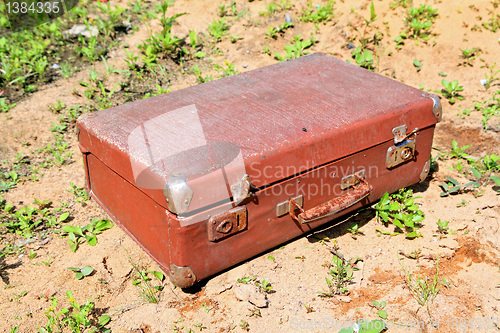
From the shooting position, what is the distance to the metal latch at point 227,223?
2346mm

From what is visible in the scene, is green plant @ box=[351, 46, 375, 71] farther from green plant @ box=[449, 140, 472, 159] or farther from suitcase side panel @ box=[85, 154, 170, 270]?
suitcase side panel @ box=[85, 154, 170, 270]

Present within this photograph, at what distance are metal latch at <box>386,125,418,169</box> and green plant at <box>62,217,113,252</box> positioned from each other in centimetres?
174

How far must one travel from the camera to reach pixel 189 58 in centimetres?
467

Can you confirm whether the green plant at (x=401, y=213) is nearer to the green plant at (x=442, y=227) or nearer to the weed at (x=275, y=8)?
the green plant at (x=442, y=227)

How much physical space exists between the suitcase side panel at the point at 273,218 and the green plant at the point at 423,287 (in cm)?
51

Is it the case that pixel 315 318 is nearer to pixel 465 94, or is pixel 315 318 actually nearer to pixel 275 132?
pixel 275 132

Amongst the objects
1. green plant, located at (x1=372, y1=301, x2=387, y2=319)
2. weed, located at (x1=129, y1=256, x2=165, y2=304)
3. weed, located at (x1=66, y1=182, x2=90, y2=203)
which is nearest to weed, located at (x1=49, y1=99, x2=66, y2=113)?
weed, located at (x1=66, y1=182, x2=90, y2=203)

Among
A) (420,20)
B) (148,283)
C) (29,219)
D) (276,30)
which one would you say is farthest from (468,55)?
(29,219)

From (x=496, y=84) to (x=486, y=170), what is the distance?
107 cm

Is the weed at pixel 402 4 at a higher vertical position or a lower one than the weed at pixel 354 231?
higher

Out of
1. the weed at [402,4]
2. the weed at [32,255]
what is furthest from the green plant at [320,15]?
the weed at [32,255]

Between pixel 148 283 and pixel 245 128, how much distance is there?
3.21ft

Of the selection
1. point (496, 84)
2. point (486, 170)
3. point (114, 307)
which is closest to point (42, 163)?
point (114, 307)

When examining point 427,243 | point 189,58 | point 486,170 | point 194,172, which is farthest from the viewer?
point 189,58
